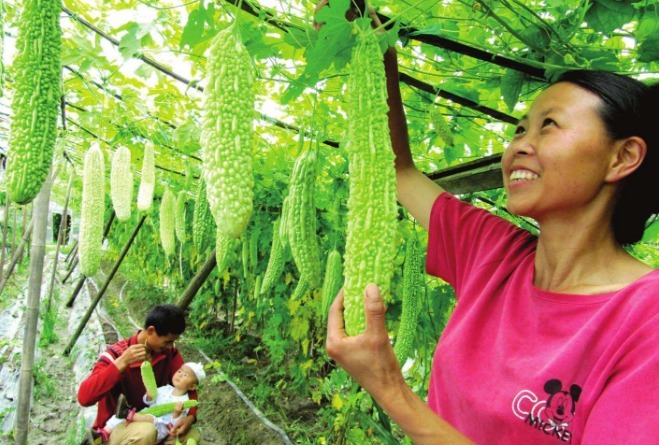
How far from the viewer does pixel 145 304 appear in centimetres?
1124

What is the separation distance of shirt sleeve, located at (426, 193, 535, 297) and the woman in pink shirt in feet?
0.08

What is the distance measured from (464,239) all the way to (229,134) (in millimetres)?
1326

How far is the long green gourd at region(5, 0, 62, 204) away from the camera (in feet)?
3.12

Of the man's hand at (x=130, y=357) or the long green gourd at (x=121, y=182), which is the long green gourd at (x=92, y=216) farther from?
the man's hand at (x=130, y=357)

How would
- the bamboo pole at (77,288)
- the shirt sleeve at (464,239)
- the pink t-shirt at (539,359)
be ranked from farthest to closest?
the bamboo pole at (77,288), the shirt sleeve at (464,239), the pink t-shirt at (539,359)

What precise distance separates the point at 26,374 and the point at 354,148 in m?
2.78

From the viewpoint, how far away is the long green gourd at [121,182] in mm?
2572

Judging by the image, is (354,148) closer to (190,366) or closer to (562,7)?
(562,7)

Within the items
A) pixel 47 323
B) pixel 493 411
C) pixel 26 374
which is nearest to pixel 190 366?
pixel 26 374

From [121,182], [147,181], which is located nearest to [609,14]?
[121,182]

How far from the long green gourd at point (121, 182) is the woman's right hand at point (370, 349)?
1.87 meters

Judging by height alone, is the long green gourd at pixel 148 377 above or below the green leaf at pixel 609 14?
below

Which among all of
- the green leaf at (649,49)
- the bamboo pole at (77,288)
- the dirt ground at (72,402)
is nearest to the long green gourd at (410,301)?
the green leaf at (649,49)

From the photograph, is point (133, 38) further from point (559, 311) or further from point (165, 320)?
point (165, 320)
